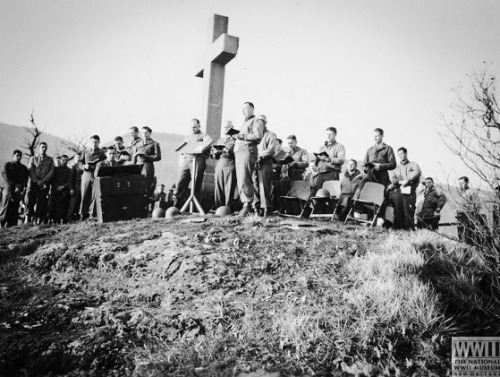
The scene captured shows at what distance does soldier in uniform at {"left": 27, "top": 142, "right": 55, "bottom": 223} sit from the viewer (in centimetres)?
1023

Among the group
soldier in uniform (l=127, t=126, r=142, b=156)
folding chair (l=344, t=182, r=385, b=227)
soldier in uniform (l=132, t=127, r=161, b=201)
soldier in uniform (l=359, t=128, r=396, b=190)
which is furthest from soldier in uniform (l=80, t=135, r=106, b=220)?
soldier in uniform (l=359, t=128, r=396, b=190)

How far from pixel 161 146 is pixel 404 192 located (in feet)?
152

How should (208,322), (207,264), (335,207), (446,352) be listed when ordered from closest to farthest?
1. (446,352)
2. (208,322)
3. (207,264)
4. (335,207)

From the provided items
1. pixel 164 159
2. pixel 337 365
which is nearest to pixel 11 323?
pixel 337 365

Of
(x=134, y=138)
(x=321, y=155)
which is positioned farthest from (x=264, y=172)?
(x=134, y=138)

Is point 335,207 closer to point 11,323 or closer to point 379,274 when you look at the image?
point 379,274

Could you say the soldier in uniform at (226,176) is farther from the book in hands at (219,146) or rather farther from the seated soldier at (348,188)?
the seated soldier at (348,188)

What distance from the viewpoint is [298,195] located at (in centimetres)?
843

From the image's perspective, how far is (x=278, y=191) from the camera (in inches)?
356

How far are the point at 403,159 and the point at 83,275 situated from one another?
22.3 feet

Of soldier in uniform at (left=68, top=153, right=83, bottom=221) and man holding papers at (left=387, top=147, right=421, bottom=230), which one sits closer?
man holding papers at (left=387, top=147, right=421, bottom=230)

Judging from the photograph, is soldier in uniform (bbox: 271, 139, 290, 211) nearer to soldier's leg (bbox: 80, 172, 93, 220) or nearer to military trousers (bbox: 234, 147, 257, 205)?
military trousers (bbox: 234, 147, 257, 205)

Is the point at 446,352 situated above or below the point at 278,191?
below

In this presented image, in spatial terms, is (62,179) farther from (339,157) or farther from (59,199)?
(339,157)
